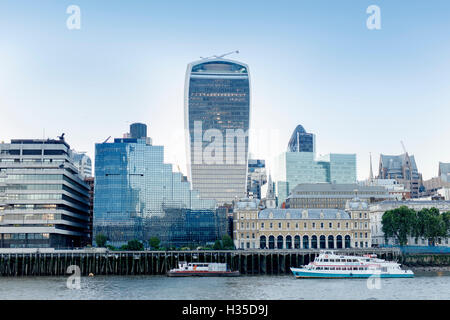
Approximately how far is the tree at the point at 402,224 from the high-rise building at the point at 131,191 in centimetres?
6713

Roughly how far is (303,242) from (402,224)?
29.9 meters

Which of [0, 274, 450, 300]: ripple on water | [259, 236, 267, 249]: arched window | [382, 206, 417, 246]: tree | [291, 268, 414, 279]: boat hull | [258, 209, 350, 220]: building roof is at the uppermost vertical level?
[258, 209, 350, 220]: building roof

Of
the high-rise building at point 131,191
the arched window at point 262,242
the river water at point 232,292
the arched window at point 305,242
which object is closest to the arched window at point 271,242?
the arched window at point 262,242

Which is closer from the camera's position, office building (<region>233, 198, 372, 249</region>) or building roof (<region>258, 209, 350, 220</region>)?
office building (<region>233, 198, 372, 249</region>)

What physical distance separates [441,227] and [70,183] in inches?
4291

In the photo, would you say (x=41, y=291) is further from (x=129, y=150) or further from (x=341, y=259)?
(x=129, y=150)

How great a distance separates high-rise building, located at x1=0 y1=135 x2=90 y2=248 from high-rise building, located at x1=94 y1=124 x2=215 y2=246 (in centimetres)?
2373

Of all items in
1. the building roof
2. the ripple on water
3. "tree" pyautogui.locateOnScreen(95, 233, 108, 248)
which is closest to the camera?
the ripple on water

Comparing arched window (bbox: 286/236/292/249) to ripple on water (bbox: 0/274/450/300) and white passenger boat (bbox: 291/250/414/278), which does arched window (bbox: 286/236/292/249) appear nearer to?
white passenger boat (bbox: 291/250/414/278)

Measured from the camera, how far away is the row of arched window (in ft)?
543

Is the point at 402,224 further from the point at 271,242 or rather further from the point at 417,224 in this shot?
the point at 271,242

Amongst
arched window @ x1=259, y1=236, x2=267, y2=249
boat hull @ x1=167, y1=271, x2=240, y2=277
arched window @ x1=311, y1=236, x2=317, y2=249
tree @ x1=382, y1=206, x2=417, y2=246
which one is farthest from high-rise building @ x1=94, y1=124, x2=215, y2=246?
tree @ x1=382, y1=206, x2=417, y2=246

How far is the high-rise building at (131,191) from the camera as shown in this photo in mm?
181875

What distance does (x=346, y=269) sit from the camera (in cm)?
11175
